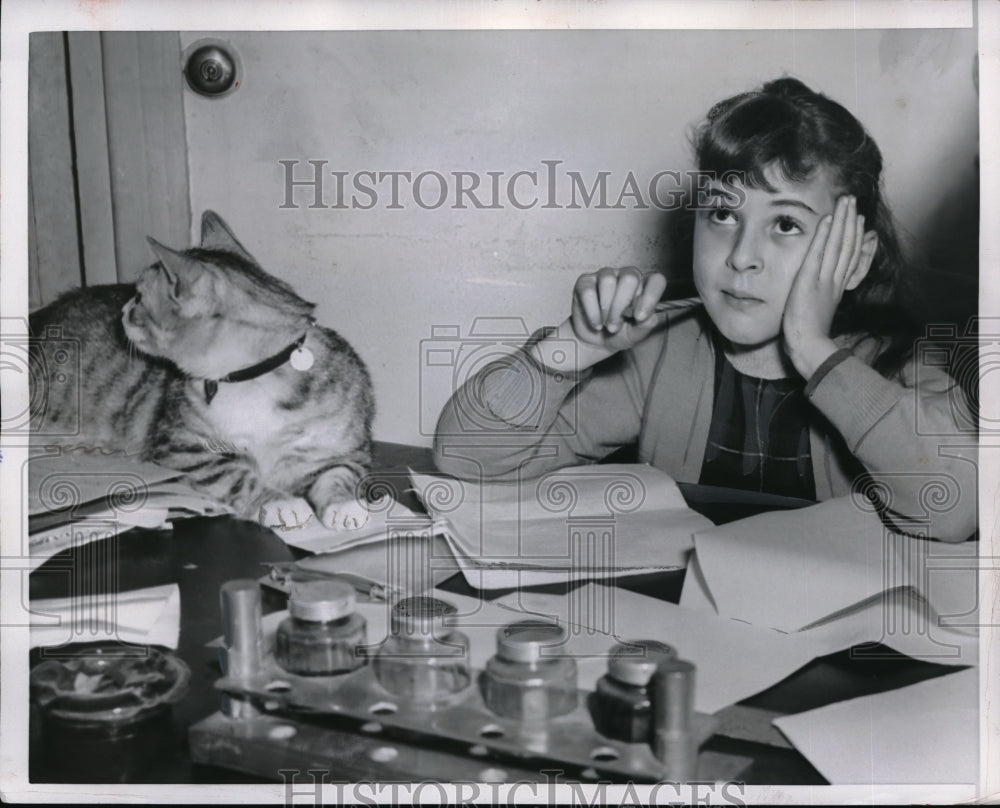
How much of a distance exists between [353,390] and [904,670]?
582 mm

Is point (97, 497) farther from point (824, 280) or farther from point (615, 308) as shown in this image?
point (824, 280)

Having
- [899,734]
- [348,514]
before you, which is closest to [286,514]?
[348,514]

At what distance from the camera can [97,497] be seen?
3.28ft

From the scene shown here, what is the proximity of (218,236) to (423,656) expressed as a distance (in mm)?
444

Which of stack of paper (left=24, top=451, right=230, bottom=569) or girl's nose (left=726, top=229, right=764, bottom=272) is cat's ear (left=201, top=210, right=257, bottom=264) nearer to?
stack of paper (left=24, top=451, right=230, bottom=569)

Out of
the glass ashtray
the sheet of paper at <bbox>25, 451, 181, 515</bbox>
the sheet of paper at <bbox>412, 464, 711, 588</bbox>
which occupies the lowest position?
the glass ashtray

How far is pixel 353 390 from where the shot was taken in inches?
39.1

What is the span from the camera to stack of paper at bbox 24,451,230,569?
1000 millimetres

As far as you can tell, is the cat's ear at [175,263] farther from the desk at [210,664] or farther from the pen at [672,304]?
the pen at [672,304]

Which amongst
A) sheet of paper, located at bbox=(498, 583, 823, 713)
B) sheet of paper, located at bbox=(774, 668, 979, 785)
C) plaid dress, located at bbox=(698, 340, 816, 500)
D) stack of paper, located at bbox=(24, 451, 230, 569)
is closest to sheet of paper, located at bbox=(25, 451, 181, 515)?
stack of paper, located at bbox=(24, 451, 230, 569)

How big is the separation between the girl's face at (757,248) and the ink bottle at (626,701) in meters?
0.32

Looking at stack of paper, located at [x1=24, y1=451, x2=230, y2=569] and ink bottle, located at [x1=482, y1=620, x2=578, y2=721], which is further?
stack of paper, located at [x1=24, y1=451, x2=230, y2=569]

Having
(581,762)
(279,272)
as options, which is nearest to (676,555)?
(581,762)

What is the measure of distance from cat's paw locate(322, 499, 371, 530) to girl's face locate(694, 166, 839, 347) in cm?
39
